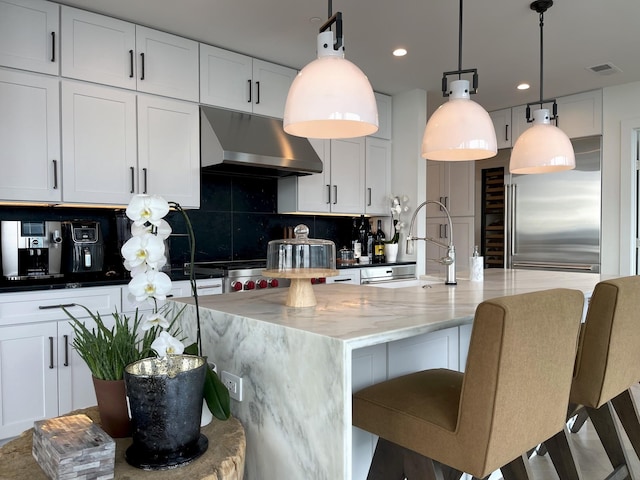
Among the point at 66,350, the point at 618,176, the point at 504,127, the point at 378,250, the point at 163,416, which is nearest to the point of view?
the point at 163,416

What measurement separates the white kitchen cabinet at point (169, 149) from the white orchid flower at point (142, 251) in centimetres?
244

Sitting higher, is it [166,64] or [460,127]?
[166,64]

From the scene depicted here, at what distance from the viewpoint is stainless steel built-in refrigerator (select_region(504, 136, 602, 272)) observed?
4.64 metres

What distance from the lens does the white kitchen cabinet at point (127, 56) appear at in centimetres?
299

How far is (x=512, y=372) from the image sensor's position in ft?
3.68

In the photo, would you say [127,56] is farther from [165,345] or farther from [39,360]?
[165,345]

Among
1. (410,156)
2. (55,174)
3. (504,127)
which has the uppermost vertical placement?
(504,127)

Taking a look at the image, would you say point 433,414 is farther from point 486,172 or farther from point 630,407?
point 486,172

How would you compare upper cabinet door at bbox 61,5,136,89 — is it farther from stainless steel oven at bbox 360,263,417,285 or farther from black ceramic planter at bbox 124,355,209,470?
black ceramic planter at bbox 124,355,209,470

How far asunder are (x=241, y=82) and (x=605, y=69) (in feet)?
9.88

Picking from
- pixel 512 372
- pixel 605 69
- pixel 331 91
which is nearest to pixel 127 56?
pixel 331 91

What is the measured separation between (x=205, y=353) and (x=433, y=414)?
0.75 meters

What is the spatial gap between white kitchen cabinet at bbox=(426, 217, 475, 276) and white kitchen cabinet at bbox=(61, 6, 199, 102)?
338 cm

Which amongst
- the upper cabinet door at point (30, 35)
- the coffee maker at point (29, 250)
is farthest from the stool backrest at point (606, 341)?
the upper cabinet door at point (30, 35)
